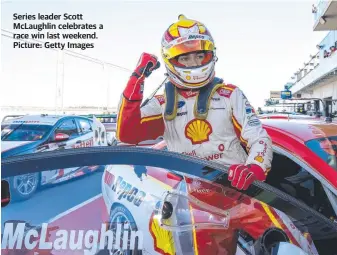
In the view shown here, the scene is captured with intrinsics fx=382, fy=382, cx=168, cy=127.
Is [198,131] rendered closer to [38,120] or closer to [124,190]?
[124,190]

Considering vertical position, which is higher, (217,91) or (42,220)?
(217,91)

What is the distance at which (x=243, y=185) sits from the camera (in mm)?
1265

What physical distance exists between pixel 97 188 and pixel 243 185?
478 mm

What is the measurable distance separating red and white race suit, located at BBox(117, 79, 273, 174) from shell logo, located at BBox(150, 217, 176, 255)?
95 centimetres

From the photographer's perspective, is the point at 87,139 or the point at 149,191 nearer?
the point at 149,191

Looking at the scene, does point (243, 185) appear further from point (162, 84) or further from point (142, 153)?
point (162, 84)

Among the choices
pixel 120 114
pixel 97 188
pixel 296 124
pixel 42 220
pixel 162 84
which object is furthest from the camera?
pixel 296 124

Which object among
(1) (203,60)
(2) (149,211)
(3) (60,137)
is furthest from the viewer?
(3) (60,137)

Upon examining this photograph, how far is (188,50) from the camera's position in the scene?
220cm

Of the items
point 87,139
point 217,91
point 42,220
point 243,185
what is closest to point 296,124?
point 217,91

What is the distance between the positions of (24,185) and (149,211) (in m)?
0.39

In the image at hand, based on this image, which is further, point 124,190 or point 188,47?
point 188,47

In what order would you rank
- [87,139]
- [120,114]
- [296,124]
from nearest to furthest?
[120,114]
[296,124]
[87,139]

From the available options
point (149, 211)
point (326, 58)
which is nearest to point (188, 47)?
point (149, 211)
